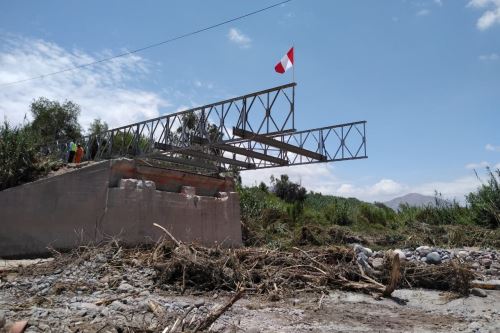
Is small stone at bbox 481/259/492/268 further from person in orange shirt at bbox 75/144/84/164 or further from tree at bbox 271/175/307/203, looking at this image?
tree at bbox 271/175/307/203

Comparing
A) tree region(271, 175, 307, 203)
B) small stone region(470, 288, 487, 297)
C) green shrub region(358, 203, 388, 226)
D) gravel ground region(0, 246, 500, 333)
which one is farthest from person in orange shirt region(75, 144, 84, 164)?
tree region(271, 175, 307, 203)

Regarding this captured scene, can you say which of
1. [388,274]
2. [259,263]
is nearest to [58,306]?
[259,263]

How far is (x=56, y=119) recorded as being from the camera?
121 feet

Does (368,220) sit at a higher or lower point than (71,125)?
lower

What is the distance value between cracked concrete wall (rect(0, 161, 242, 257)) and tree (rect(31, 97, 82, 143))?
2792 cm

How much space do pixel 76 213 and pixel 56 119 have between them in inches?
1188

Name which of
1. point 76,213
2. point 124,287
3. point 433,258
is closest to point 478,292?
point 433,258

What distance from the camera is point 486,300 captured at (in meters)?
7.71

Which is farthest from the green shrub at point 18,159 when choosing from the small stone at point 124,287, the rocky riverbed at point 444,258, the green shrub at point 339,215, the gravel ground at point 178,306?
the green shrub at point 339,215

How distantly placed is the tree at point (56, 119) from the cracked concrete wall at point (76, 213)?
27925 mm

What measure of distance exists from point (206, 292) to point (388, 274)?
3476 mm

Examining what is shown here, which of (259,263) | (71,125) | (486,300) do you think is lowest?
(486,300)

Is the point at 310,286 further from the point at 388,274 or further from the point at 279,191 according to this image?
the point at 279,191

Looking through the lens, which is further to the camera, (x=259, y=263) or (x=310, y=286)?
(x=259, y=263)
